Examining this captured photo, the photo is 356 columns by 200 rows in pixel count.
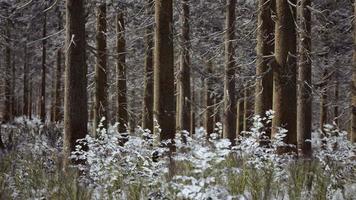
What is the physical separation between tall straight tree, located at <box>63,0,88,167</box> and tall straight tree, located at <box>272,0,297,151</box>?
395 centimetres

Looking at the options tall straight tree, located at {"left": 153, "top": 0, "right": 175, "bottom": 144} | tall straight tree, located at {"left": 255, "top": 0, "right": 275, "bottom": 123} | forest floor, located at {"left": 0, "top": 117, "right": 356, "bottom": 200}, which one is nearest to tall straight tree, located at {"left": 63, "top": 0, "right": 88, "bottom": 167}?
forest floor, located at {"left": 0, "top": 117, "right": 356, "bottom": 200}

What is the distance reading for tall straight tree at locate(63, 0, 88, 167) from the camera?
8.41m

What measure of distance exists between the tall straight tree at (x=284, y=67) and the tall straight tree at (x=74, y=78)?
3.95 meters

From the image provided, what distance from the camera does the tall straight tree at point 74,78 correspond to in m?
8.41

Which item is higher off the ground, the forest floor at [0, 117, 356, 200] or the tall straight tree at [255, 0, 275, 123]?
the tall straight tree at [255, 0, 275, 123]

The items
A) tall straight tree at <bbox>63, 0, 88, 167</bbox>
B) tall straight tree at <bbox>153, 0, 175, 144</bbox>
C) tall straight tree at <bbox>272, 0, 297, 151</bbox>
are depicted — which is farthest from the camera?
tall straight tree at <bbox>153, 0, 175, 144</bbox>

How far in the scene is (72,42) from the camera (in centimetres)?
840

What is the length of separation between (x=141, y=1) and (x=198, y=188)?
12.2m

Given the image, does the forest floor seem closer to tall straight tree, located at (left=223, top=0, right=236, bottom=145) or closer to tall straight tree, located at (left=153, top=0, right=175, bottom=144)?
tall straight tree, located at (left=153, top=0, right=175, bottom=144)

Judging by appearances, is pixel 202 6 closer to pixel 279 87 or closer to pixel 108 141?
pixel 279 87

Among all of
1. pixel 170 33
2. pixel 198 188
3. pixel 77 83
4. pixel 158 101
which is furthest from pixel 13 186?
pixel 170 33

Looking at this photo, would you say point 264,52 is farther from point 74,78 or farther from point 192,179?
point 192,179

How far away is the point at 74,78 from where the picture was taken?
8.42 m

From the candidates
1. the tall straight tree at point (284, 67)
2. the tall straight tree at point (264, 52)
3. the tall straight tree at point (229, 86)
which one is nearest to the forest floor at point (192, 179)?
the tall straight tree at point (284, 67)
